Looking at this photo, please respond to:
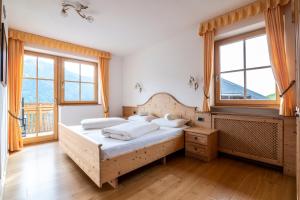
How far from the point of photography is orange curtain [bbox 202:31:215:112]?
8.89ft

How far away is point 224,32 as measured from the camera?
2.63 metres

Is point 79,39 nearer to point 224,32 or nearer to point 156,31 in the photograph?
point 156,31

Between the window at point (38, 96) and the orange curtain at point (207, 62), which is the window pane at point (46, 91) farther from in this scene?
the orange curtain at point (207, 62)

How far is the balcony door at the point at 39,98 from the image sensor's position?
11.3ft

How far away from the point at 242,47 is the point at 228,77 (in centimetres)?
54

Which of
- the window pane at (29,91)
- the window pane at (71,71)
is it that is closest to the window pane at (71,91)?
the window pane at (71,71)

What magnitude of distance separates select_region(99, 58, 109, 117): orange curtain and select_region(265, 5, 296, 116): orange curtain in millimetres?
3680

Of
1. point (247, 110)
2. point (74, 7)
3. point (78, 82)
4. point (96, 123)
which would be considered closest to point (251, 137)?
point (247, 110)

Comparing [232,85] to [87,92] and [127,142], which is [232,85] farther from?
[87,92]

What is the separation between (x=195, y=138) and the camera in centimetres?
257

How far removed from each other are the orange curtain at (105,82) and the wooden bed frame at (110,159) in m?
1.68

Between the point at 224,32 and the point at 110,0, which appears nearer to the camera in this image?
the point at 110,0

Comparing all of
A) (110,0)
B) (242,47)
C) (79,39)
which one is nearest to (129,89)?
(79,39)

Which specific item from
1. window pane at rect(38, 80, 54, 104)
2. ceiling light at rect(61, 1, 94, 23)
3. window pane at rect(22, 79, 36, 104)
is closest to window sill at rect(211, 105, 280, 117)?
ceiling light at rect(61, 1, 94, 23)
